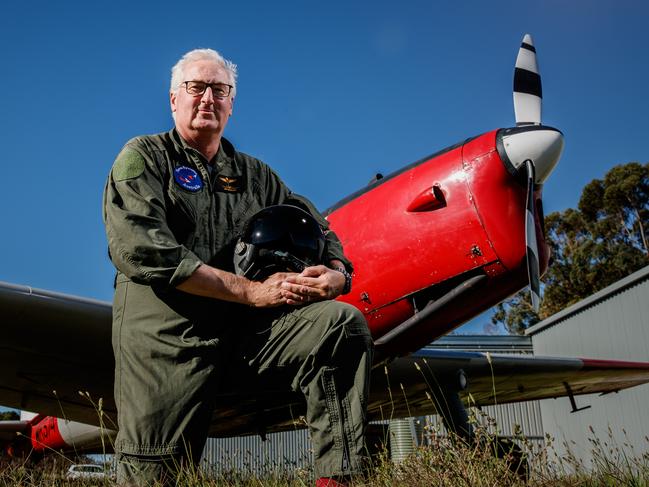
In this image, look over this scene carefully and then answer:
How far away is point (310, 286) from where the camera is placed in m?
2.35

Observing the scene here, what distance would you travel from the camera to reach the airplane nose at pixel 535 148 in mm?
5023

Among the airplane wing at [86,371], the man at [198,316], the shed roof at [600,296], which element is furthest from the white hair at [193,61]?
the shed roof at [600,296]

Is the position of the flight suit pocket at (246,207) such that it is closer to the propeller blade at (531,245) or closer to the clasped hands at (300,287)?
the clasped hands at (300,287)

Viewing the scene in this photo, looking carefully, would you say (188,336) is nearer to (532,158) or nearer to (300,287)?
(300,287)

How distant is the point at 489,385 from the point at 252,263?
6221 millimetres

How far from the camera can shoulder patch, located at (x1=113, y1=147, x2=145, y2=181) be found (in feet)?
8.24

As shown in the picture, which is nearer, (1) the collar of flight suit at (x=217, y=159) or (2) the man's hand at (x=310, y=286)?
(2) the man's hand at (x=310, y=286)

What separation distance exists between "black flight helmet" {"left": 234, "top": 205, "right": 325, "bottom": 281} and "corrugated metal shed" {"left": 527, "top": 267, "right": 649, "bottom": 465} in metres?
14.7

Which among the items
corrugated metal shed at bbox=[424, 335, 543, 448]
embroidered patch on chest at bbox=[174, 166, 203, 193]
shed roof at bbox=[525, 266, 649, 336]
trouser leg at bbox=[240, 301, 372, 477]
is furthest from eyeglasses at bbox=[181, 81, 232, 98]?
corrugated metal shed at bbox=[424, 335, 543, 448]

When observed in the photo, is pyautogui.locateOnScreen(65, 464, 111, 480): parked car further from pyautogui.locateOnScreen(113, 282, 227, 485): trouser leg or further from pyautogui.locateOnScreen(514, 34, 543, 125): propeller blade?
pyautogui.locateOnScreen(514, 34, 543, 125): propeller blade

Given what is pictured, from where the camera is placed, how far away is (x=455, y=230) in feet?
17.0

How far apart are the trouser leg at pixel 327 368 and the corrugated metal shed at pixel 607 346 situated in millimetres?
14799

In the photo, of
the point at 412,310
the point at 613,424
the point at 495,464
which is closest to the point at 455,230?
the point at 412,310

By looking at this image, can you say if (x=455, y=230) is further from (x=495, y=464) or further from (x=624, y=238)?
(x=624, y=238)
